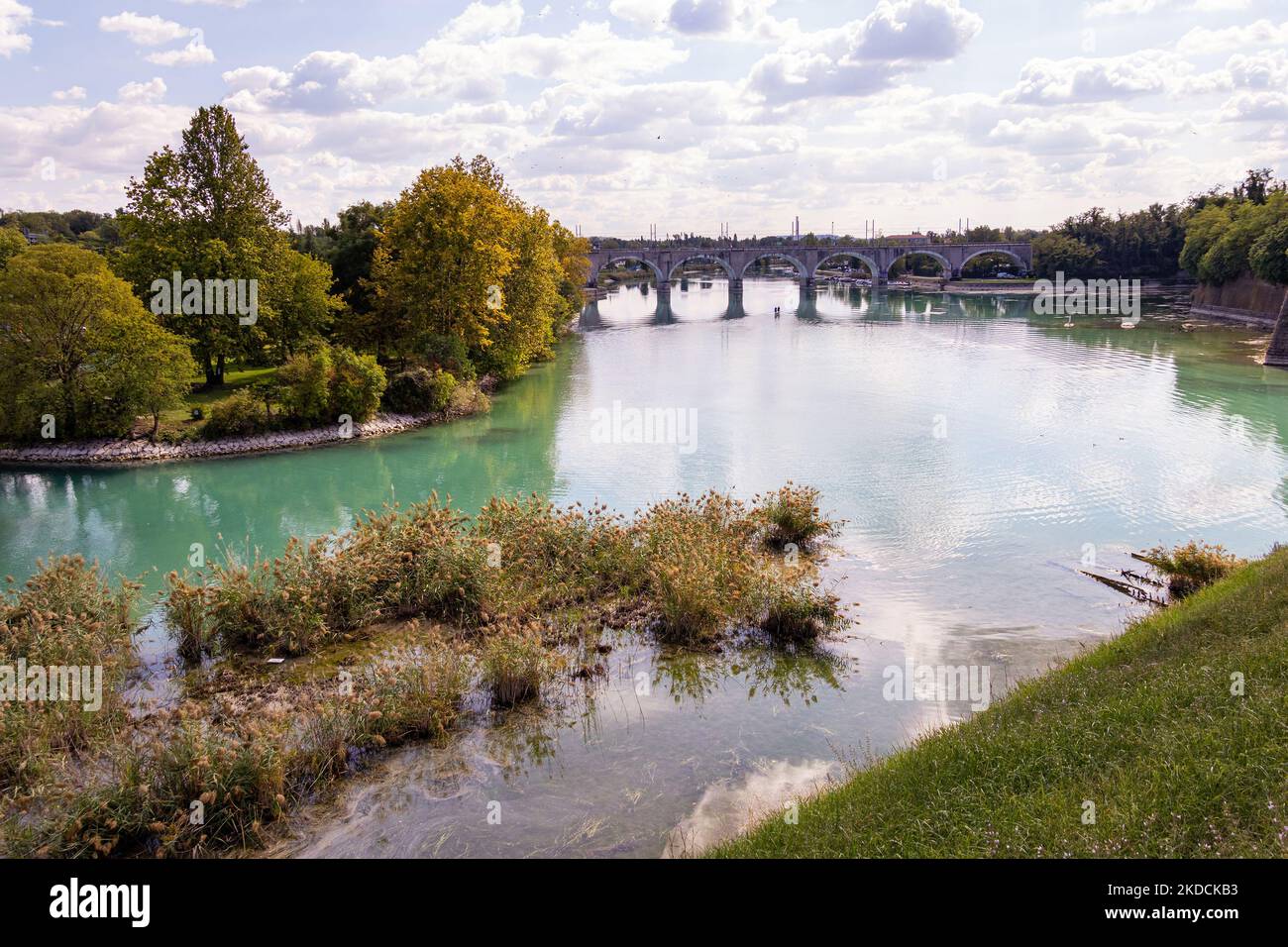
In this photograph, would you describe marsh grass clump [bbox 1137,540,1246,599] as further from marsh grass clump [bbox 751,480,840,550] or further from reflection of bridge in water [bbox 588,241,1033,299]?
reflection of bridge in water [bbox 588,241,1033,299]

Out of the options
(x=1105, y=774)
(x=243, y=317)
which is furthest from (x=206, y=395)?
(x=1105, y=774)

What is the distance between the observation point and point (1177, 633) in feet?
34.6

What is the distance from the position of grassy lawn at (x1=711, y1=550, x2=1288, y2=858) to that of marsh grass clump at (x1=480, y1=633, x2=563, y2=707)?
4565mm

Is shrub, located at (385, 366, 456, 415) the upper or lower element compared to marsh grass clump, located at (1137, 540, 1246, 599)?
upper

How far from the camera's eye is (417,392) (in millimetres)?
36688

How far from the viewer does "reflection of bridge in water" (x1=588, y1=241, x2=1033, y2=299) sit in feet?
388

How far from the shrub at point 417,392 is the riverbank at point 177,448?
1.81m

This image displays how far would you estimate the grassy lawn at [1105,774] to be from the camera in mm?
6340

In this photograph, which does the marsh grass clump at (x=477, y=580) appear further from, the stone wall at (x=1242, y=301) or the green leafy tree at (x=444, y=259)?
the stone wall at (x=1242, y=301)

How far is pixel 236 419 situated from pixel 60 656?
2129 cm

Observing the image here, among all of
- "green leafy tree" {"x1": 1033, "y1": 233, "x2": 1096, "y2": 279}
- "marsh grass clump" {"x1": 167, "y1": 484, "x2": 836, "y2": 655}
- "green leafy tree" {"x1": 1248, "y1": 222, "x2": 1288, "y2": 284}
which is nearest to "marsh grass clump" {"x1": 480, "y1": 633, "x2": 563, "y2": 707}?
"marsh grass clump" {"x1": 167, "y1": 484, "x2": 836, "y2": 655}

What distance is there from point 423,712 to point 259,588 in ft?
14.8

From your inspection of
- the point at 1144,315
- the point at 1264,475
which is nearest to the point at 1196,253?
the point at 1144,315
